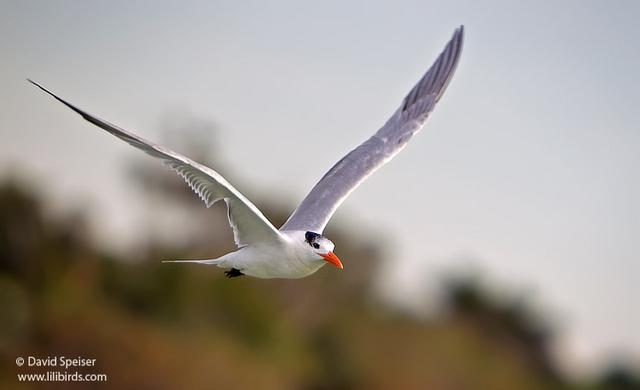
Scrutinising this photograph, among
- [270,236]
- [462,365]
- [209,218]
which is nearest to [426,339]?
[462,365]

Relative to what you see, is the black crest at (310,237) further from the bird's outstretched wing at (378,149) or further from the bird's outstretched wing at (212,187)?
the bird's outstretched wing at (378,149)

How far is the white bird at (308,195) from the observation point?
600 centimetres

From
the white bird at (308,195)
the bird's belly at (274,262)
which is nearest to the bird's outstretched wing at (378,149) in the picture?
the white bird at (308,195)

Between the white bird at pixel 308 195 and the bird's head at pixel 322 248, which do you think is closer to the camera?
the white bird at pixel 308 195

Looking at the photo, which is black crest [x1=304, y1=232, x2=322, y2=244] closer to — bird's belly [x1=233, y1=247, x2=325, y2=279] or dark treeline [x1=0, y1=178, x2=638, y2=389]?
bird's belly [x1=233, y1=247, x2=325, y2=279]

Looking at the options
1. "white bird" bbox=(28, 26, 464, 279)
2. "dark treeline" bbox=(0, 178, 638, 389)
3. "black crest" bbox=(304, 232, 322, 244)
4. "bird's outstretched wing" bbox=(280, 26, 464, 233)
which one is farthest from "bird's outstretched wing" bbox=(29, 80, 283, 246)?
A: "dark treeline" bbox=(0, 178, 638, 389)

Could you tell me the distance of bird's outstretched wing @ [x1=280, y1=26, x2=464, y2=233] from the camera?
7.34m

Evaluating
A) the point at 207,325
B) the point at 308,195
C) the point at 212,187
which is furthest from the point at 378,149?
the point at 207,325

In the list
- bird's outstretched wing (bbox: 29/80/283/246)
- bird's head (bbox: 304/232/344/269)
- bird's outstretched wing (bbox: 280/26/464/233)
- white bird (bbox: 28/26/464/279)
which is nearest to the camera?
bird's outstretched wing (bbox: 29/80/283/246)

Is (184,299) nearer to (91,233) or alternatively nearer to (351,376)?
(91,233)

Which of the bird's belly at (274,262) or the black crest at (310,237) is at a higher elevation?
the black crest at (310,237)

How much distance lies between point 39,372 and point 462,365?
5.99 m

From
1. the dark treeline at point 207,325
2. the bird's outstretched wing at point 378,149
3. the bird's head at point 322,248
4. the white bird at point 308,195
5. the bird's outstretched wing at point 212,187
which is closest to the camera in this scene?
the bird's outstretched wing at point 212,187

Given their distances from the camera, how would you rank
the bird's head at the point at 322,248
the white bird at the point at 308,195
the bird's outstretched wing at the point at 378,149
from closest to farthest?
the white bird at the point at 308,195 → the bird's head at the point at 322,248 → the bird's outstretched wing at the point at 378,149
